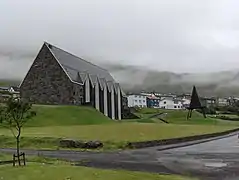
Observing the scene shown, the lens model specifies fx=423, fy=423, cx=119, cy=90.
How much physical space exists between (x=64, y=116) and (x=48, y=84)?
21.0 meters

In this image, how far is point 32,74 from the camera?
3716 inches

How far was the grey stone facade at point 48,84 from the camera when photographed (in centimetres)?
8975

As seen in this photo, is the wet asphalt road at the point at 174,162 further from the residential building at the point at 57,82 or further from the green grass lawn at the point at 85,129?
the residential building at the point at 57,82

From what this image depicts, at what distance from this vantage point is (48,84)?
9162 centimetres

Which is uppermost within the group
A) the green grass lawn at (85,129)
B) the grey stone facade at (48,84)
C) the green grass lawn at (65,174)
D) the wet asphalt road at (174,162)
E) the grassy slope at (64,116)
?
the grey stone facade at (48,84)

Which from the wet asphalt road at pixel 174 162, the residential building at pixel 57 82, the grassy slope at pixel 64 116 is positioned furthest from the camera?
the residential building at pixel 57 82

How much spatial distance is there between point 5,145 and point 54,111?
35.9 m

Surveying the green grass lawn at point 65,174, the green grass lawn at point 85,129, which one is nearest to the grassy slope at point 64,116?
the green grass lawn at point 85,129

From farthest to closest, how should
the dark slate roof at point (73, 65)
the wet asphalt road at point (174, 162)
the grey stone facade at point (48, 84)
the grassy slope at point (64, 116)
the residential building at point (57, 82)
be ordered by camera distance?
the dark slate roof at point (73, 65)
the residential building at point (57, 82)
the grey stone facade at point (48, 84)
the grassy slope at point (64, 116)
the wet asphalt road at point (174, 162)

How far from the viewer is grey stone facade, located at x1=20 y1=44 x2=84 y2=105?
3533 inches

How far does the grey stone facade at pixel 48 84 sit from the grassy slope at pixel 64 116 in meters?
8.89

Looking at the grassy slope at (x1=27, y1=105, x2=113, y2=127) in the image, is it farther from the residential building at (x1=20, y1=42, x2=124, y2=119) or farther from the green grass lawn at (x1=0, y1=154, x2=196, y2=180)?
the green grass lawn at (x1=0, y1=154, x2=196, y2=180)

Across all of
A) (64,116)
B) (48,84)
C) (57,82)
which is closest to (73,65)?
(57,82)

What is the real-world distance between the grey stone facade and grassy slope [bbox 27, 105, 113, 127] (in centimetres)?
889
